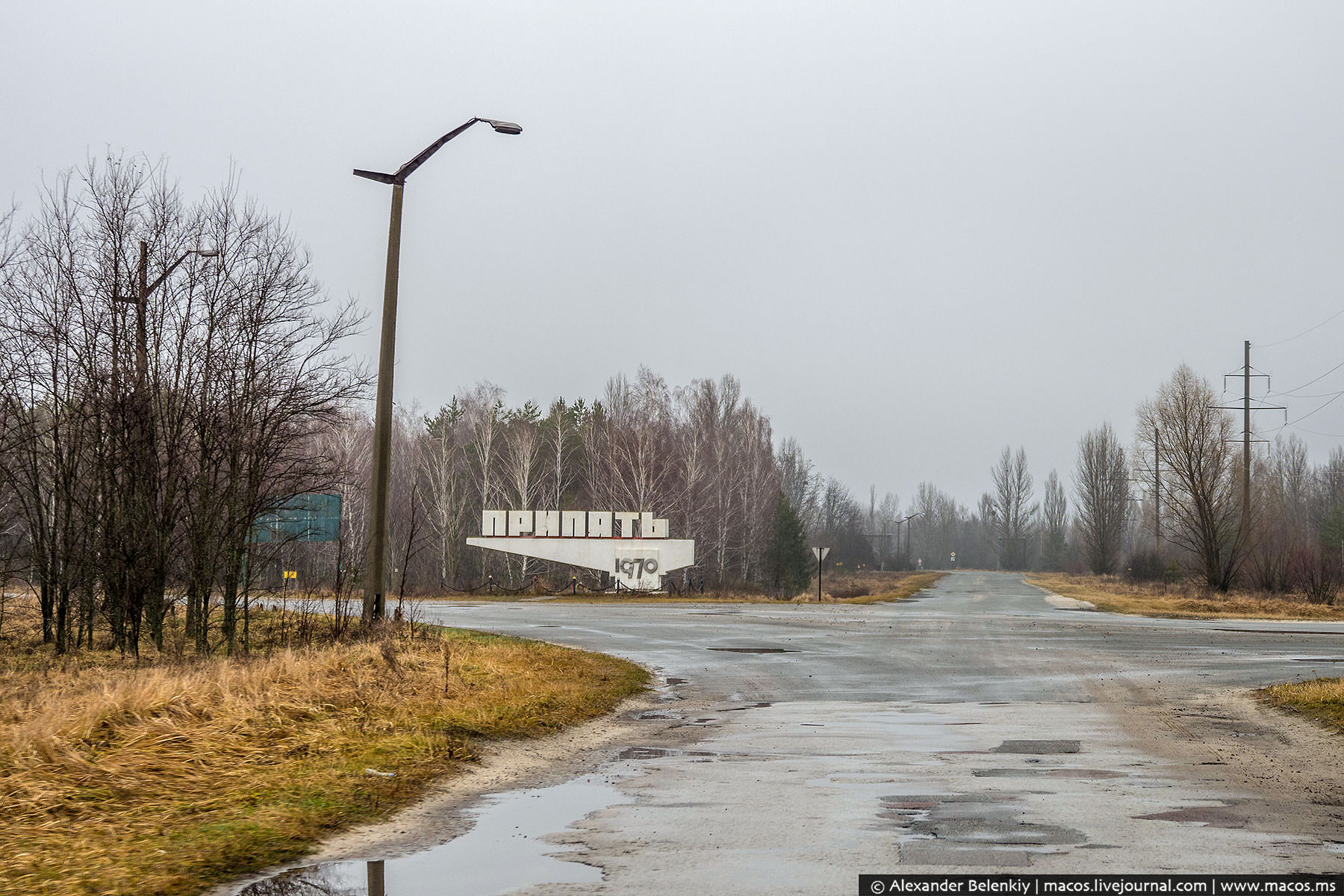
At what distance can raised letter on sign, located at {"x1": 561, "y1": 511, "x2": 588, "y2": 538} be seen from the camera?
177ft

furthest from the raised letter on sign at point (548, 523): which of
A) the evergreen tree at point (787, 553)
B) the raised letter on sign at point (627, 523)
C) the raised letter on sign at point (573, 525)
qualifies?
the evergreen tree at point (787, 553)

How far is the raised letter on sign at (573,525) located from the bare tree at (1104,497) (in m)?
57.1

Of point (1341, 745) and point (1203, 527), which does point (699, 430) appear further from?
point (1341, 745)

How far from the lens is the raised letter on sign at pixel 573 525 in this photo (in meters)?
53.9

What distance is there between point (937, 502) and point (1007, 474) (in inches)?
1680

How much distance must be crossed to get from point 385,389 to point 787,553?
4934cm

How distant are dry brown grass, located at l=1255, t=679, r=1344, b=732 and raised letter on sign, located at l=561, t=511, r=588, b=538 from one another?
133ft

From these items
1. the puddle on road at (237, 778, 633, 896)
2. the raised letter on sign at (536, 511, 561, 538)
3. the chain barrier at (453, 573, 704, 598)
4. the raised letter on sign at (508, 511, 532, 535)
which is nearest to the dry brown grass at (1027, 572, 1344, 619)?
the chain barrier at (453, 573, 704, 598)

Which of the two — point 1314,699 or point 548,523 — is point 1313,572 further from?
point 1314,699

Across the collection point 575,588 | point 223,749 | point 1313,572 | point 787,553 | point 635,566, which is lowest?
point 575,588

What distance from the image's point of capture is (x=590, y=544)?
2095 inches

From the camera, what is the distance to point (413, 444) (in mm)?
95500

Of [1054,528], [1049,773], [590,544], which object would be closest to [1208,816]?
[1049,773]

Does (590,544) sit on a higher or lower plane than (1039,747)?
higher
